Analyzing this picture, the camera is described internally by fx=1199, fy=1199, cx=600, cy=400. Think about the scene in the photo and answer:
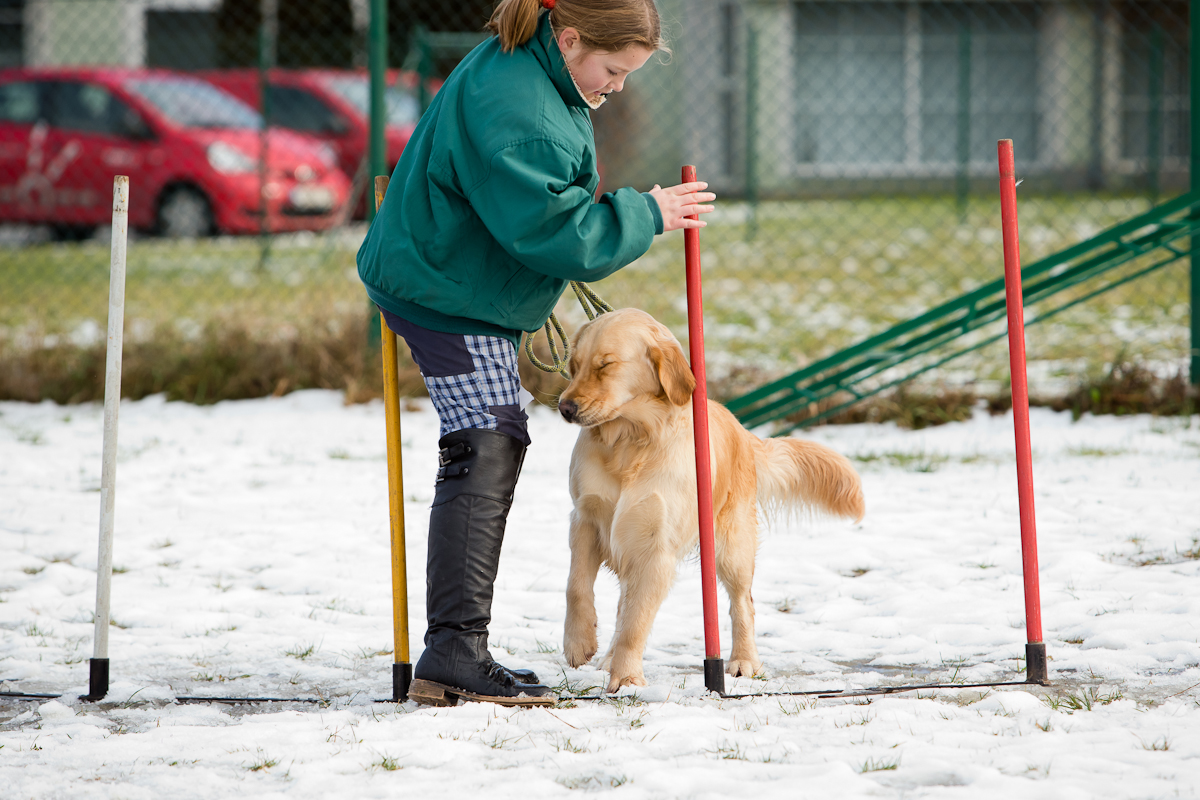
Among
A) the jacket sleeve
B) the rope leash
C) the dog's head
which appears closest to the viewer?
the jacket sleeve

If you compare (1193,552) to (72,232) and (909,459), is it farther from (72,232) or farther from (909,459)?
(72,232)

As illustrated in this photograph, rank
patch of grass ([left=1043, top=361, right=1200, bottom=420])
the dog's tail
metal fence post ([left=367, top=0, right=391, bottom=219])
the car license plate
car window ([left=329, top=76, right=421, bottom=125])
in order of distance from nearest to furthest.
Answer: the dog's tail → patch of grass ([left=1043, top=361, right=1200, bottom=420]) → metal fence post ([left=367, top=0, right=391, bottom=219]) → the car license plate → car window ([left=329, top=76, right=421, bottom=125])

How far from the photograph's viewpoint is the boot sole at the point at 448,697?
8.73 feet

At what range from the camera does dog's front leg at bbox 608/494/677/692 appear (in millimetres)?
2824

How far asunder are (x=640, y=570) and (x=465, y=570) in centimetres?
43

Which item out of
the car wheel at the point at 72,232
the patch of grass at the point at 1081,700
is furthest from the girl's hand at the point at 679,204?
the car wheel at the point at 72,232

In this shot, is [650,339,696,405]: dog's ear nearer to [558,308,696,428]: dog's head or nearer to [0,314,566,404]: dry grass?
[558,308,696,428]: dog's head

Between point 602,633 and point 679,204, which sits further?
point 602,633

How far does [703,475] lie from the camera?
108 inches

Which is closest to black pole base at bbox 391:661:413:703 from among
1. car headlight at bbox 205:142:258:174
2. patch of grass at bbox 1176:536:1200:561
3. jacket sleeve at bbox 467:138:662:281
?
jacket sleeve at bbox 467:138:662:281

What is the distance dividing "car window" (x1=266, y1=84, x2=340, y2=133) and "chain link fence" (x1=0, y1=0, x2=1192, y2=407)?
0.02 m

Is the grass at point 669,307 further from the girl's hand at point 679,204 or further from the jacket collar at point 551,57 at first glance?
the jacket collar at point 551,57

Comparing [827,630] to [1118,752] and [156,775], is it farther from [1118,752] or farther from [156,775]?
[156,775]

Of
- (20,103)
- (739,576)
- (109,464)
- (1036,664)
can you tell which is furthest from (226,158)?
(1036,664)
